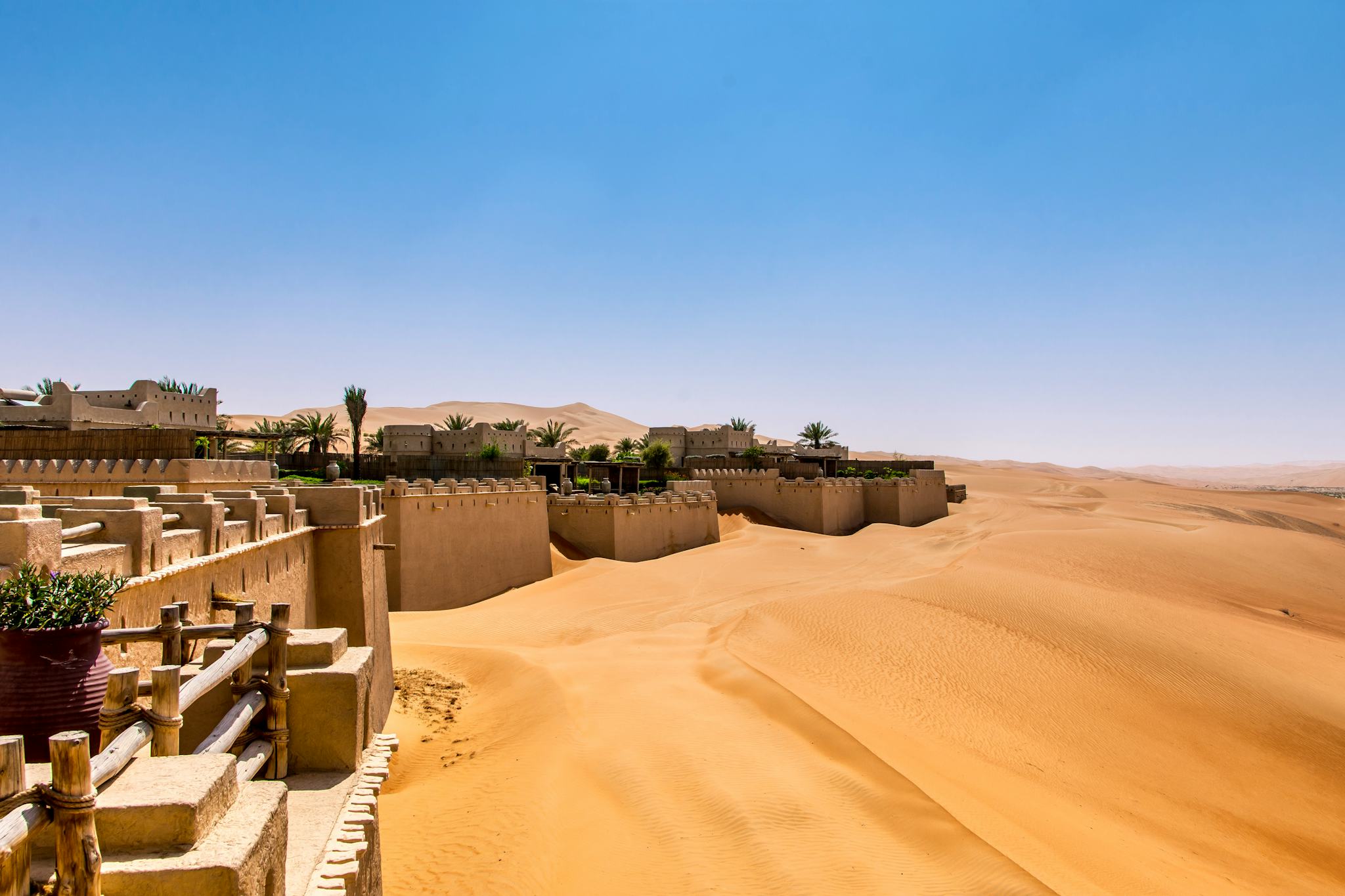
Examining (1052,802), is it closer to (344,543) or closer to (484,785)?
(484,785)

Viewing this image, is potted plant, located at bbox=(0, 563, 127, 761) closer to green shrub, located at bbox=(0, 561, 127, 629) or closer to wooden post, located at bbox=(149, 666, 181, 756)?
green shrub, located at bbox=(0, 561, 127, 629)

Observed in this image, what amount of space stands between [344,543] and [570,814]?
5.96 metres

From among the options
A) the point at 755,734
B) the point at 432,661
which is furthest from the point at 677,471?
the point at 755,734

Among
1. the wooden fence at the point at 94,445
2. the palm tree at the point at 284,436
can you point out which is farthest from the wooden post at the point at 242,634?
the palm tree at the point at 284,436

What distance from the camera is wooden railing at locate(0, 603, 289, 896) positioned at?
2424 millimetres

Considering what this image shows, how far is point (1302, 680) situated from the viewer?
19672 millimetres

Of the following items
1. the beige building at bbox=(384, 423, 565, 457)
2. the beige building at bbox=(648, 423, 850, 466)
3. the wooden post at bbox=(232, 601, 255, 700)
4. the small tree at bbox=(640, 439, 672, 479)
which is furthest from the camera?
the beige building at bbox=(648, 423, 850, 466)

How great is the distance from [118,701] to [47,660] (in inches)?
14.7

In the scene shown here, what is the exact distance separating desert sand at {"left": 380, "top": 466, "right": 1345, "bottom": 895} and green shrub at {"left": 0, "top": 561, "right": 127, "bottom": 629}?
565 centimetres

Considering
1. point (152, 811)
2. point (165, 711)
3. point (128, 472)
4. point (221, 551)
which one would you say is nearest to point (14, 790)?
point (152, 811)

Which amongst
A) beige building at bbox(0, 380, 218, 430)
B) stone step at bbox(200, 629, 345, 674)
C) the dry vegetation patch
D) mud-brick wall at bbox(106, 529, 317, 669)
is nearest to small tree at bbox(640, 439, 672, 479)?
beige building at bbox(0, 380, 218, 430)

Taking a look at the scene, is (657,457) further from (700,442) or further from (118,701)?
(118,701)

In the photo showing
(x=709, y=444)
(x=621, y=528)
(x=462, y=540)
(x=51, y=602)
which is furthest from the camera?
(x=709, y=444)

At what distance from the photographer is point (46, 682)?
3.58 metres
